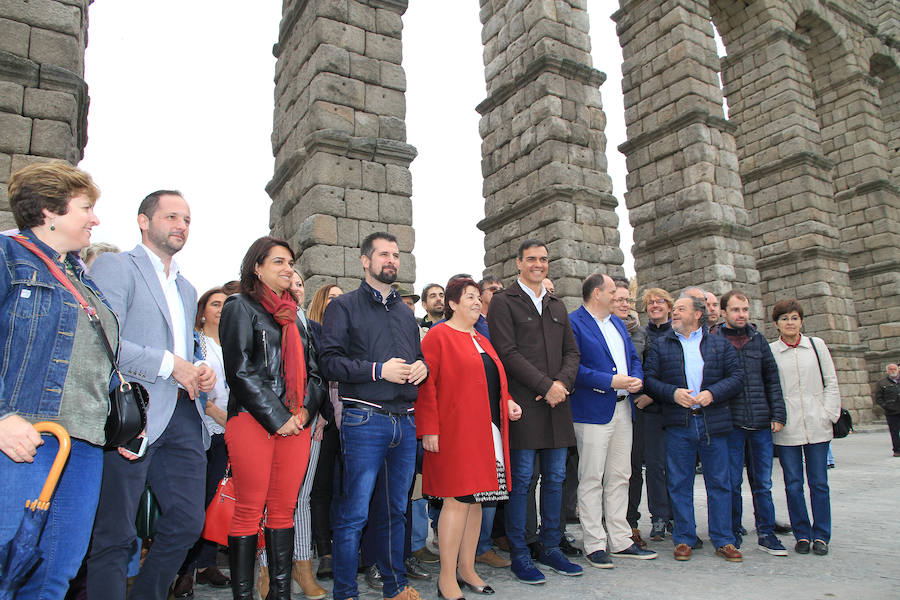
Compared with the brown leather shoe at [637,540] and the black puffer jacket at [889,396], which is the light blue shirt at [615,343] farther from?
the black puffer jacket at [889,396]

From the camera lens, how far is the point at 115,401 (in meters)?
1.97

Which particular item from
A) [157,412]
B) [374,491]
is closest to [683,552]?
[374,491]

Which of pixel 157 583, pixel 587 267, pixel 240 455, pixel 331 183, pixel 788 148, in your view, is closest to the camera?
pixel 157 583

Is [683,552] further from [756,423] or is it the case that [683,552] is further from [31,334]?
[31,334]

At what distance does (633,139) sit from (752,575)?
31.7ft

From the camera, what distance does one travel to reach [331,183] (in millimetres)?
6352

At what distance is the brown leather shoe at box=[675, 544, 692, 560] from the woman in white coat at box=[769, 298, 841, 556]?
80cm

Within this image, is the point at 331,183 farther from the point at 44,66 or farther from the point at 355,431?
the point at 355,431

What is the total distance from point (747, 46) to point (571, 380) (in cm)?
1414

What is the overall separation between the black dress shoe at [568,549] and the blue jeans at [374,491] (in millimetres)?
1587

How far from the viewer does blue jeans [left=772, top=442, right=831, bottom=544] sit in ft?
13.3

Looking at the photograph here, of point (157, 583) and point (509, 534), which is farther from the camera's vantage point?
point (509, 534)

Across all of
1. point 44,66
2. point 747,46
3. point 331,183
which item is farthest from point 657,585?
point 747,46

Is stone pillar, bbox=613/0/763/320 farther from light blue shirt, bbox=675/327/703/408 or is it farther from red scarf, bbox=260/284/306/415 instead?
red scarf, bbox=260/284/306/415
